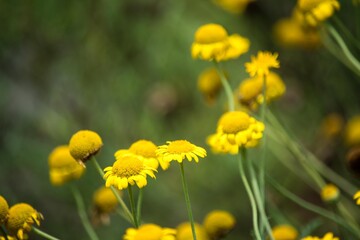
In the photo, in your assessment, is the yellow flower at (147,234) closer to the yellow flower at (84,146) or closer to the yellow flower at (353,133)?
the yellow flower at (84,146)

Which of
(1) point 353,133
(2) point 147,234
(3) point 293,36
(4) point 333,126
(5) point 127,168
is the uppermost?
(3) point 293,36

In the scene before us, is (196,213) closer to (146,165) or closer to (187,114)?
(187,114)

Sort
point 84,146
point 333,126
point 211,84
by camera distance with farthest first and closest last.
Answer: point 333,126
point 211,84
point 84,146

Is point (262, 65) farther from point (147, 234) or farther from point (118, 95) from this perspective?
point (118, 95)

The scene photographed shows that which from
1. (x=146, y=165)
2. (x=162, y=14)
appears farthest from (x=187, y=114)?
(x=146, y=165)

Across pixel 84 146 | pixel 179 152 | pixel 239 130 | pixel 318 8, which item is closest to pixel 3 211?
pixel 84 146

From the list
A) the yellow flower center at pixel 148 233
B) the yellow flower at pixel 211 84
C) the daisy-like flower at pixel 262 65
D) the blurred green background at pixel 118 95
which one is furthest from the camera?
the blurred green background at pixel 118 95

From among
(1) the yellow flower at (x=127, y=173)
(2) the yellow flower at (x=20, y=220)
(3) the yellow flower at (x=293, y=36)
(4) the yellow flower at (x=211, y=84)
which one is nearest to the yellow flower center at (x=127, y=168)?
(1) the yellow flower at (x=127, y=173)

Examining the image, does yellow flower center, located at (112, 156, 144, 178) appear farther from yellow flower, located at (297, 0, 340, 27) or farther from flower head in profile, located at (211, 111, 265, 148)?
yellow flower, located at (297, 0, 340, 27)
